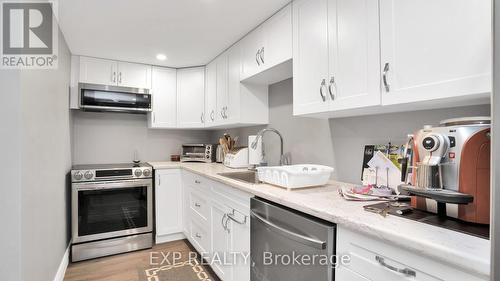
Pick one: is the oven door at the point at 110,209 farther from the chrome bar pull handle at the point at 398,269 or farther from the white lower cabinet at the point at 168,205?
the chrome bar pull handle at the point at 398,269

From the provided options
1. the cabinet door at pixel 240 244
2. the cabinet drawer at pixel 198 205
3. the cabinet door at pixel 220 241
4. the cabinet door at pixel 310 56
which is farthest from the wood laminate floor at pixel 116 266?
the cabinet door at pixel 310 56

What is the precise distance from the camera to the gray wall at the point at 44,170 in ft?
4.22

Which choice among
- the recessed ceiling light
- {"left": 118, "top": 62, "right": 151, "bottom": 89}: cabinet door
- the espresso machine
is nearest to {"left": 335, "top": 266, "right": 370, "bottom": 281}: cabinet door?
the espresso machine

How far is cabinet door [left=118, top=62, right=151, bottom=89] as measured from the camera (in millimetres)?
3045

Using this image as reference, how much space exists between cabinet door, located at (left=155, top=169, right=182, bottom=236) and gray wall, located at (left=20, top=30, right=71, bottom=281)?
885 millimetres

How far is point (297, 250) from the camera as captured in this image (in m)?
1.17

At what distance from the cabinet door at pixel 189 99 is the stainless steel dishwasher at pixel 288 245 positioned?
2.12 m

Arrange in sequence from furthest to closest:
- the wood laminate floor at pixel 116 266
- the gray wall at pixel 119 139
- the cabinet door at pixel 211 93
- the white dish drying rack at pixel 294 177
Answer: the gray wall at pixel 119 139, the cabinet door at pixel 211 93, the wood laminate floor at pixel 116 266, the white dish drying rack at pixel 294 177

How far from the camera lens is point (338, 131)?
1791 mm

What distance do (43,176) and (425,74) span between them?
2.21 metres

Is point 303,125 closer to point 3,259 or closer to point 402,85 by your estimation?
point 402,85

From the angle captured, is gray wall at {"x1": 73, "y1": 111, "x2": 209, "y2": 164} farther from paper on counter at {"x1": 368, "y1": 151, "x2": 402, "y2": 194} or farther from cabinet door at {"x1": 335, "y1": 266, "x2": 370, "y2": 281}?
cabinet door at {"x1": 335, "y1": 266, "x2": 370, "y2": 281}

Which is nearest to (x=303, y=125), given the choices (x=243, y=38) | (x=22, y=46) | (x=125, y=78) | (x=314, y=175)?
(x=314, y=175)

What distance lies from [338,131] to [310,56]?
58cm
